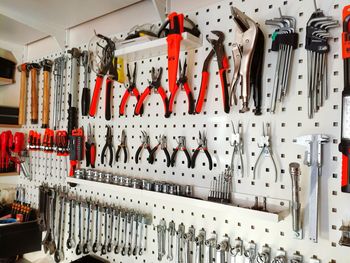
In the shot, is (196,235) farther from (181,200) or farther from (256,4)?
(256,4)

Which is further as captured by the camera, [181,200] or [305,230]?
[181,200]

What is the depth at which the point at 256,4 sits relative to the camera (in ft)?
3.33

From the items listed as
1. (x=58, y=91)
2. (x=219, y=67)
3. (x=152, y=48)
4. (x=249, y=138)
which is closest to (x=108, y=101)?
(x=152, y=48)

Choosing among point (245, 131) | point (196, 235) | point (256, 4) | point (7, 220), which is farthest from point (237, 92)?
point (7, 220)

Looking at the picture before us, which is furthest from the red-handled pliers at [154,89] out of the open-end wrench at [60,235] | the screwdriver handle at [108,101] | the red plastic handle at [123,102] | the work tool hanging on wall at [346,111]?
the open-end wrench at [60,235]

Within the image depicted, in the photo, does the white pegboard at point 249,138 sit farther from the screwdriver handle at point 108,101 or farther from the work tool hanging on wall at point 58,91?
the work tool hanging on wall at point 58,91

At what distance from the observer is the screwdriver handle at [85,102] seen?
1558 mm

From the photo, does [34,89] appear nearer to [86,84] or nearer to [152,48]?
[86,84]

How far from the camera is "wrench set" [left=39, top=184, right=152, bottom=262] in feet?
4.32

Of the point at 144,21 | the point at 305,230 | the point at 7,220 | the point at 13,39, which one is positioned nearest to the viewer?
the point at 305,230

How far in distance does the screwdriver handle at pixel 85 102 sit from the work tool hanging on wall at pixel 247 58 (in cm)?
91

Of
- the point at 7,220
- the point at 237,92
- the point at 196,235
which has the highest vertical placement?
the point at 237,92

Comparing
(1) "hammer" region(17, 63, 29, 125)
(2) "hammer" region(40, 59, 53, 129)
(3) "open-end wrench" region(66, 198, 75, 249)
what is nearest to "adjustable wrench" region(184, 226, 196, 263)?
(3) "open-end wrench" region(66, 198, 75, 249)

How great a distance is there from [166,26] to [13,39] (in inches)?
57.2
